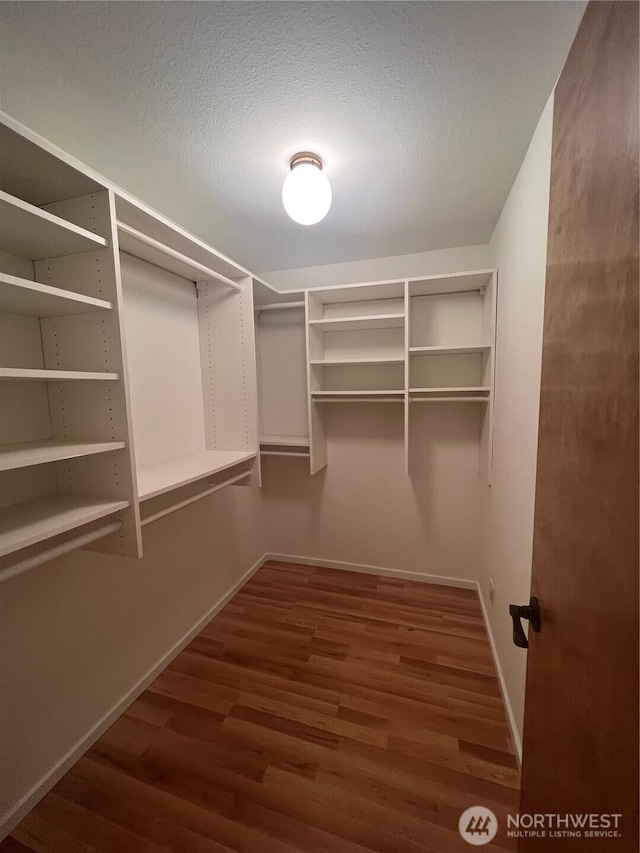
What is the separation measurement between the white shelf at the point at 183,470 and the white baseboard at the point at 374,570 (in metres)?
1.40

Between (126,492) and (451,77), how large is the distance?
1.81 meters

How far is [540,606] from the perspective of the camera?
29.0 inches

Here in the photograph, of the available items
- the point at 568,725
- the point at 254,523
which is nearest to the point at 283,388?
the point at 254,523

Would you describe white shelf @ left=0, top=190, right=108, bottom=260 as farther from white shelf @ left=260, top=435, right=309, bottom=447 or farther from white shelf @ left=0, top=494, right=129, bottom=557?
white shelf @ left=260, top=435, right=309, bottom=447

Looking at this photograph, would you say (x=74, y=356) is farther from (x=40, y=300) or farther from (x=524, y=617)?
(x=524, y=617)

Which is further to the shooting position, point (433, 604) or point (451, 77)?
point (433, 604)

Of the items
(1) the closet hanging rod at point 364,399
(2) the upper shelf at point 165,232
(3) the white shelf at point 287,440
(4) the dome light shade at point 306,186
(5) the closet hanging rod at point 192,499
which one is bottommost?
(5) the closet hanging rod at point 192,499

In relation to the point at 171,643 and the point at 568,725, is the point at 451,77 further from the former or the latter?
the point at 171,643

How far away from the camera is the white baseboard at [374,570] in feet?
8.12

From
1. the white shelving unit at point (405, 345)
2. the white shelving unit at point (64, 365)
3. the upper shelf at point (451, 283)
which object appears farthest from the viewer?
the white shelving unit at point (405, 345)

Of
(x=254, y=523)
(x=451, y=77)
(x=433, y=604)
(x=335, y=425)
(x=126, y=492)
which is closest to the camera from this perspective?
(x=451, y=77)

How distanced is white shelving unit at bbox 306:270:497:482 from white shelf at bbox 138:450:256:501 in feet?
2.27

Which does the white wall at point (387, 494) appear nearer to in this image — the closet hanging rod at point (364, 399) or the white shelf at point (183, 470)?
the closet hanging rod at point (364, 399)

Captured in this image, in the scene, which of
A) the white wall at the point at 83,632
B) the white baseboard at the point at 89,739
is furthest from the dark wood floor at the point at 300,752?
Answer: the white wall at the point at 83,632
